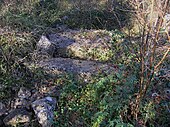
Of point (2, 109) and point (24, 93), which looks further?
point (24, 93)

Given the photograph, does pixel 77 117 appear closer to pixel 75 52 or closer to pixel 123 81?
pixel 123 81

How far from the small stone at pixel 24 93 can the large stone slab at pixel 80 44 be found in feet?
2.85

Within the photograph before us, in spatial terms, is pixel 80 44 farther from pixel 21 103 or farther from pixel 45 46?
pixel 21 103

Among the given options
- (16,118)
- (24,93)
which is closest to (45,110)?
(16,118)

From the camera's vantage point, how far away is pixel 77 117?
3.29m

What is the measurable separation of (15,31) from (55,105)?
4.94 ft

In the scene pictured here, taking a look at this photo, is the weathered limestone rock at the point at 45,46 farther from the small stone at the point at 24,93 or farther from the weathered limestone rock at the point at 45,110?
the weathered limestone rock at the point at 45,110

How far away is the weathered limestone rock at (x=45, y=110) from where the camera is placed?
318cm

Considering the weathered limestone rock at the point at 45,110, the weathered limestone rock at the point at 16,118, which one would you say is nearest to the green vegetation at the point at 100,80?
the weathered limestone rock at the point at 45,110

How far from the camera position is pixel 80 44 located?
4.69m

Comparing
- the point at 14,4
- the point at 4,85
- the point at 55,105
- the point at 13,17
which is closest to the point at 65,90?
the point at 55,105

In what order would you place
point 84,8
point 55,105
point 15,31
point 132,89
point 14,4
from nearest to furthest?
point 132,89 → point 55,105 → point 15,31 → point 14,4 → point 84,8

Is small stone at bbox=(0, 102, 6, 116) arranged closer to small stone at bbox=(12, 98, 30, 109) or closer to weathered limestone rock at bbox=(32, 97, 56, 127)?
small stone at bbox=(12, 98, 30, 109)

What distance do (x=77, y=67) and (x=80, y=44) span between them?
739 mm
